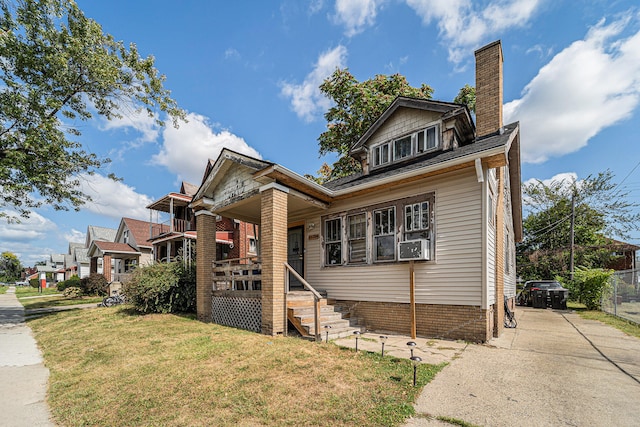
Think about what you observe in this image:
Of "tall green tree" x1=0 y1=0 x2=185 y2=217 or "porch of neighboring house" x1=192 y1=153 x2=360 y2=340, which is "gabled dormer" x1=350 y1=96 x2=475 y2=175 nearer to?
"porch of neighboring house" x1=192 y1=153 x2=360 y2=340

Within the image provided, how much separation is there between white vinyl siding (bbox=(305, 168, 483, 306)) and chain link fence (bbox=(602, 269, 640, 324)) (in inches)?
325

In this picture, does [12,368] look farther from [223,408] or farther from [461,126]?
[461,126]

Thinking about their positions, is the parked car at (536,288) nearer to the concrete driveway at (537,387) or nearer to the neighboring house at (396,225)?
the neighboring house at (396,225)

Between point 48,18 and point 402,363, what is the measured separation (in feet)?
56.9

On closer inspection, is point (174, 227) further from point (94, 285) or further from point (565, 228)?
point (565, 228)

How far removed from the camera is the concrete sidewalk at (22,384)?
371 centimetres

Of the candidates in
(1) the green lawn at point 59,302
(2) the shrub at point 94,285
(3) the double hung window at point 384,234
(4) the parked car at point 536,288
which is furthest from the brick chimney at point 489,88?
(2) the shrub at point 94,285

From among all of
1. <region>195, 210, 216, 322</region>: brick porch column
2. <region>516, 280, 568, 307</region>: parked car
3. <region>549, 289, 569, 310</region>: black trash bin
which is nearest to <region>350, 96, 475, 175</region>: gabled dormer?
<region>195, 210, 216, 322</region>: brick porch column

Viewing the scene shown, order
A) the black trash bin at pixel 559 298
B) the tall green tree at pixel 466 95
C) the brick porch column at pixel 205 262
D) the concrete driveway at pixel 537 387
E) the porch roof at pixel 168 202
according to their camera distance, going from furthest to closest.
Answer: the porch roof at pixel 168 202, the tall green tree at pixel 466 95, the black trash bin at pixel 559 298, the brick porch column at pixel 205 262, the concrete driveway at pixel 537 387

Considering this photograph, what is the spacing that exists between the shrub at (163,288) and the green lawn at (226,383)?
333 centimetres

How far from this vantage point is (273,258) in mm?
7340

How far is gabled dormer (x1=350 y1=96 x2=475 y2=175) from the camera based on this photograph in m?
8.63

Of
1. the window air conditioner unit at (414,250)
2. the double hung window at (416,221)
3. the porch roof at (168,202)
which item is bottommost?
the window air conditioner unit at (414,250)

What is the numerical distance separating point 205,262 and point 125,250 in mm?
19622
